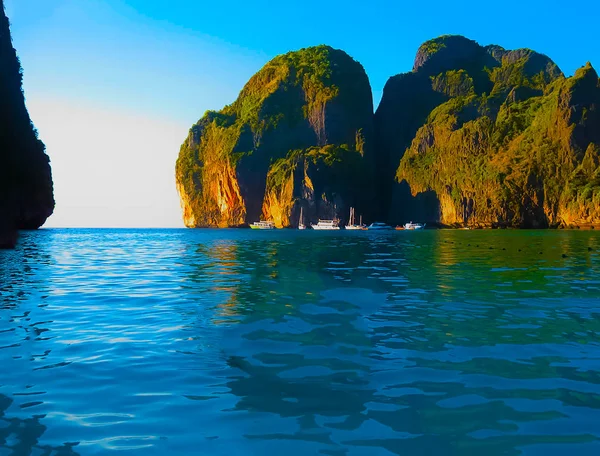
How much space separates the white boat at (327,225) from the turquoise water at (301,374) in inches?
6516

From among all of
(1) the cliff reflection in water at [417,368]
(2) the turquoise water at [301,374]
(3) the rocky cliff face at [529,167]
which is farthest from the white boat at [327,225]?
(2) the turquoise water at [301,374]

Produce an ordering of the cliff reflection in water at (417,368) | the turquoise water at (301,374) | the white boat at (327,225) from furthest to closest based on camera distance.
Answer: the white boat at (327,225) → the cliff reflection in water at (417,368) → the turquoise water at (301,374)

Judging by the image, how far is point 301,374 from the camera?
9102mm

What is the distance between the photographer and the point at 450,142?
7776 inches

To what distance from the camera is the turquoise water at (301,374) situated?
639cm

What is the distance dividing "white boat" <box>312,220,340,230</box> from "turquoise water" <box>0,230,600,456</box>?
165498mm

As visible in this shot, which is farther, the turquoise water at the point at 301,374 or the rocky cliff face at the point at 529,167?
the rocky cliff face at the point at 529,167

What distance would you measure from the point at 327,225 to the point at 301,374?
177 m

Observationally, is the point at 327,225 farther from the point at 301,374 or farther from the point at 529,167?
the point at 301,374

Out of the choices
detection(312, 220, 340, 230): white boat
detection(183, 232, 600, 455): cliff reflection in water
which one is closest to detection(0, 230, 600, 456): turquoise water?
detection(183, 232, 600, 455): cliff reflection in water

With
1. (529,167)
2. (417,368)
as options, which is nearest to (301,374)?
(417,368)

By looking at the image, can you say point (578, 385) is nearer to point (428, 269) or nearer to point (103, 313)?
point (103, 313)

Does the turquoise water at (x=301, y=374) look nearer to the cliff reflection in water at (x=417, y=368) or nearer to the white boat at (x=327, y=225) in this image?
the cliff reflection in water at (x=417, y=368)

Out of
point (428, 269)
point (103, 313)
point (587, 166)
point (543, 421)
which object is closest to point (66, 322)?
point (103, 313)
